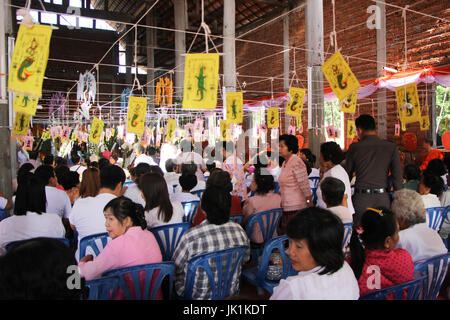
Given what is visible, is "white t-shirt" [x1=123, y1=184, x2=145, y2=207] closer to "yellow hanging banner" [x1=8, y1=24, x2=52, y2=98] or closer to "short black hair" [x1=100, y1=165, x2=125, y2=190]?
"short black hair" [x1=100, y1=165, x2=125, y2=190]

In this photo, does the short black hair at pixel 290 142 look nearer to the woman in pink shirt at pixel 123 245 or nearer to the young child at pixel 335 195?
the young child at pixel 335 195

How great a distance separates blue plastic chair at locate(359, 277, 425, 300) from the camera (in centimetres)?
157

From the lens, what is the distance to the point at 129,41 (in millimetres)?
20094

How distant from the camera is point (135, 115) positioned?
5.76 meters

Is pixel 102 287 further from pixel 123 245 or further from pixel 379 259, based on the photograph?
pixel 379 259

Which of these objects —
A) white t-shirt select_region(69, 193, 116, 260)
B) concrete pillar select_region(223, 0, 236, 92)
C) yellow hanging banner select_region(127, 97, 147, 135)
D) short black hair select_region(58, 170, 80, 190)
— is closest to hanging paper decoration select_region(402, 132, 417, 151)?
concrete pillar select_region(223, 0, 236, 92)

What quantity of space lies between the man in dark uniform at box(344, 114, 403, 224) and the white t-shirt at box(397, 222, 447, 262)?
0.84 metres

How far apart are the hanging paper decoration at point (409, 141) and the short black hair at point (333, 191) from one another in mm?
6772

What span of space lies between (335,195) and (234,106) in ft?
12.3

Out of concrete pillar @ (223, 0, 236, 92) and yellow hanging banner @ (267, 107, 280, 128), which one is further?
concrete pillar @ (223, 0, 236, 92)

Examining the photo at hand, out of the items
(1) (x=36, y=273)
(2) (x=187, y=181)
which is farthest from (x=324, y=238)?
(2) (x=187, y=181)

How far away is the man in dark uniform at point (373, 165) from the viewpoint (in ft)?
10.8

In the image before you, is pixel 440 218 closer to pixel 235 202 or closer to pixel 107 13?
pixel 235 202

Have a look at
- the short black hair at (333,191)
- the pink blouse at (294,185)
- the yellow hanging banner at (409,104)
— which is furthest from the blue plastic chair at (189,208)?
the yellow hanging banner at (409,104)
